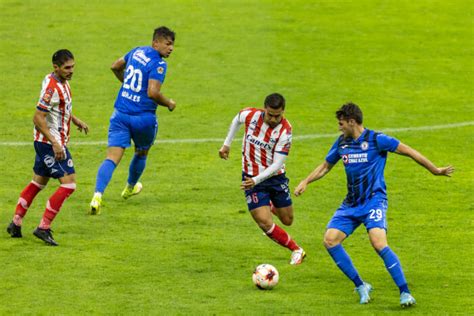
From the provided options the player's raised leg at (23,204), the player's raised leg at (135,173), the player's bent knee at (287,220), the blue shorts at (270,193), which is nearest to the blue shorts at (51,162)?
Answer: the player's raised leg at (23,204)

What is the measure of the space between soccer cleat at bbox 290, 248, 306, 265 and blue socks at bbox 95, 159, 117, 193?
3.09m

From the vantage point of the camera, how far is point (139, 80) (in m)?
16.3

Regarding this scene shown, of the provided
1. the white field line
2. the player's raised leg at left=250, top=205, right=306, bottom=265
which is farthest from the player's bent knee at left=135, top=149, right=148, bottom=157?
the white field line

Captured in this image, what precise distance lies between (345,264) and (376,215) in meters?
0.62

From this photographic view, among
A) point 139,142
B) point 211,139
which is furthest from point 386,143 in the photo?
point 211,139

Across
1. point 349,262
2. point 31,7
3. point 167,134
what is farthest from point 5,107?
point 349,262

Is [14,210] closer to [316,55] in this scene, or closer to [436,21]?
[316,55]

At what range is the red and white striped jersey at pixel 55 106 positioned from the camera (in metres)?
14.3

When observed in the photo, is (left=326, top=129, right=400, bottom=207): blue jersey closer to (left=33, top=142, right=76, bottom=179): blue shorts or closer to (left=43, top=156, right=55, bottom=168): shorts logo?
(left=33, top=142, right=76, bottom=179): blue shorts

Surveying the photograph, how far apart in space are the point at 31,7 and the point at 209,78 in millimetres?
7844

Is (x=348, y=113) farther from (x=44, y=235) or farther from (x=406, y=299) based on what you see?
(x=44, y=235)

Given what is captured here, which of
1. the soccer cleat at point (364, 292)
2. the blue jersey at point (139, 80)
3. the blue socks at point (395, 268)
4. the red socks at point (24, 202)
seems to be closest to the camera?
the blue socks at point (395, 268)

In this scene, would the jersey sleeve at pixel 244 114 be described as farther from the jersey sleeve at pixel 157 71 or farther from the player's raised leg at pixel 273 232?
the jersey sleeve at pixel 157 71

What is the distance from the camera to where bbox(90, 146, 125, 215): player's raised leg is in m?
15.8
